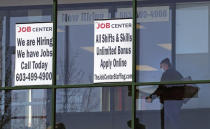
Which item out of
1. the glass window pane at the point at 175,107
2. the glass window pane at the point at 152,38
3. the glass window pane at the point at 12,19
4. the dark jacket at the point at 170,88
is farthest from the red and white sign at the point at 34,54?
the dark jacket at the point at 170,88

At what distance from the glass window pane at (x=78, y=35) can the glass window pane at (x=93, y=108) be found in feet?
0.70

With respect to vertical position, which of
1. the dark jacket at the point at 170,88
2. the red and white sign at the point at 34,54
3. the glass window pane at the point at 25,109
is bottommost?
the glass window pane at the point at 25,109

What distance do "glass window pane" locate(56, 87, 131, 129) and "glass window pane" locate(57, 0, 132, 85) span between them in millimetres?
212

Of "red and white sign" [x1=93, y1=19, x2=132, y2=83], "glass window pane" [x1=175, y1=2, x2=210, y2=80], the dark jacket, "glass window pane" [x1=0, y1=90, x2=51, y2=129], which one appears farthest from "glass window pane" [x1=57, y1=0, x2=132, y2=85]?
the dark jacket

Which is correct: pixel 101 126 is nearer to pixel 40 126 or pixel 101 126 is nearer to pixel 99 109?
pixel 99 109

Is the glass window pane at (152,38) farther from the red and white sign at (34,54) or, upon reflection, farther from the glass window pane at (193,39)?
the red and white sign at (34,54)

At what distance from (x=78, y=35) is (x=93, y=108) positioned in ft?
3.89

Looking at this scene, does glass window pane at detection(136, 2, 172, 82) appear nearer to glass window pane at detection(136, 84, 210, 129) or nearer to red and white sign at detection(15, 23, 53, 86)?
glass window pane at detection(136, 84, 210, 129)

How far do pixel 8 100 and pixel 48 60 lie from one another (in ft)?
3.19

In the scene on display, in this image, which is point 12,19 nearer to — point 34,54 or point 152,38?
point 34,54

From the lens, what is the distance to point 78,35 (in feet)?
31.5

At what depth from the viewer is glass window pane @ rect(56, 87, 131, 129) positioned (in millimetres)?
A: 9203

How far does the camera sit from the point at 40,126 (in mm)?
9562

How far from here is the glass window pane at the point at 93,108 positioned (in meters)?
9.20
